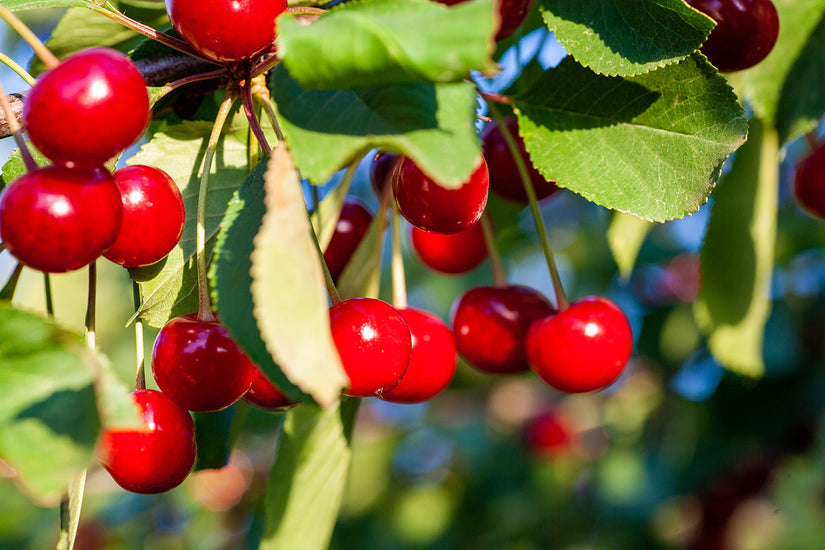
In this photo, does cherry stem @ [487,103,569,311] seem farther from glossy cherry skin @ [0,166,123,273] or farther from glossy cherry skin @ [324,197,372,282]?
glossy cherry skin @ [0,166,123,273]

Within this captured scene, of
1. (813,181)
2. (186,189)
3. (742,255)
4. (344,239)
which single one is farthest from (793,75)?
(186,189)

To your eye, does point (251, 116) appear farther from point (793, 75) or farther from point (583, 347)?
point (793, 75)

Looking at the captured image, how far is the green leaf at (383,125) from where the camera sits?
1.77 ft

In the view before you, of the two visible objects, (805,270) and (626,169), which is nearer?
(626,169)

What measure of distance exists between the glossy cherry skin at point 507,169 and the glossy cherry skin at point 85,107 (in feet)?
1.97

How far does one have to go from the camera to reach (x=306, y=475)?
3.74ft

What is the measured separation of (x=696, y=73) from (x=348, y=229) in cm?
64

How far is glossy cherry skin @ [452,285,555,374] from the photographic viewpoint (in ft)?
3.52

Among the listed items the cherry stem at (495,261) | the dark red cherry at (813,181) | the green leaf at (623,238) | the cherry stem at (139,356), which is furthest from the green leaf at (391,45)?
the dark red cherry at (813,181)

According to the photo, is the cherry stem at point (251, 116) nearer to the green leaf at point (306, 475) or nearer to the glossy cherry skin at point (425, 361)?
the glossy cherry skin at point (425, 361)

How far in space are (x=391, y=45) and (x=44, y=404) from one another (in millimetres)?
391

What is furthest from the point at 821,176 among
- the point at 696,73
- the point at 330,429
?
the point at 330,429

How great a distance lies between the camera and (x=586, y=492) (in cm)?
324

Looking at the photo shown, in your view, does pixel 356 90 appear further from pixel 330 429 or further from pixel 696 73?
pixel 330 429
